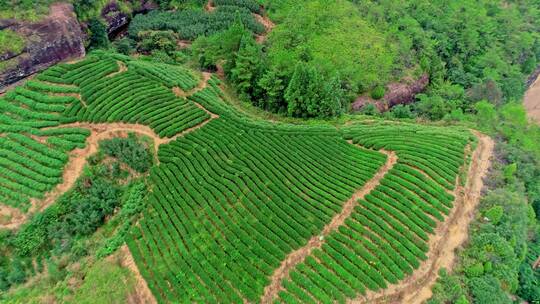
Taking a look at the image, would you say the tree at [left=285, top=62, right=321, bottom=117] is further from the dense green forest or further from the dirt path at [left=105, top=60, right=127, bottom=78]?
the dirt path at [left=105, top=60, right=127, bottom=78]

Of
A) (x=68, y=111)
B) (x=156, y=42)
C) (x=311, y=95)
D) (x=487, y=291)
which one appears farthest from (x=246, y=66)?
(x=487, y=291)

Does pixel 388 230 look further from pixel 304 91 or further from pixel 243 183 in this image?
pixel 304 91

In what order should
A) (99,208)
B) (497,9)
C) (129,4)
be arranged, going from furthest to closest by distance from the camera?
(497,9), (129,4), (99,208)

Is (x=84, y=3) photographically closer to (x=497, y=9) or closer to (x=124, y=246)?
(x=124, y=246)

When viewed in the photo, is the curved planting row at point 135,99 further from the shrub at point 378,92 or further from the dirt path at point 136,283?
the shrub at point 378,92

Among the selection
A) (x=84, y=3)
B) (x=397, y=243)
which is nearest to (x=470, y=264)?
(x=397, y=243)

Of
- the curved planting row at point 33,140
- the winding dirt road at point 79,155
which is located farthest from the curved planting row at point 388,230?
the curved planting row at point 33,140

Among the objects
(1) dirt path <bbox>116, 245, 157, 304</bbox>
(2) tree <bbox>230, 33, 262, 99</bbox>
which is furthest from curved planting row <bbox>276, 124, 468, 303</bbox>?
(2) tree <bbox>230, 33, 262, 99</bbox>
